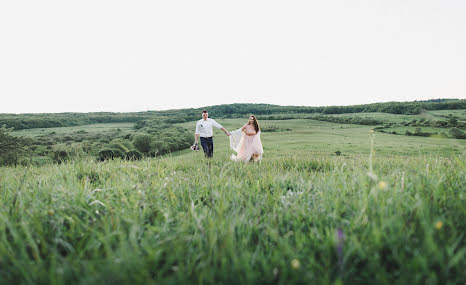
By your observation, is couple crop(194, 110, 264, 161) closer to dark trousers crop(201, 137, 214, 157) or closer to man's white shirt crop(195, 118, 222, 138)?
man's white shirt crop(195, 118, 222, 138)

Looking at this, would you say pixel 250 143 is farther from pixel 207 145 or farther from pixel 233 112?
pixel 233 112

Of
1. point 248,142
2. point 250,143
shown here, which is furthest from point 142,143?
Answer: point 250,143

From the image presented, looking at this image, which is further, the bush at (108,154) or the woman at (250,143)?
the woman at (250,143)

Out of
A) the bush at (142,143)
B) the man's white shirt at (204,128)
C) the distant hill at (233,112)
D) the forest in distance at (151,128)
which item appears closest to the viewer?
the forest in distance at (151,128)

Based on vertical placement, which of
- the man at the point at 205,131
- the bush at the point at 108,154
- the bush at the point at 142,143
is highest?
the man at the point at 205,131

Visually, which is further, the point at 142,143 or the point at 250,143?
the point at 142,143

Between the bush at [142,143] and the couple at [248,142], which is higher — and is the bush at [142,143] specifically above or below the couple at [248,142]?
below

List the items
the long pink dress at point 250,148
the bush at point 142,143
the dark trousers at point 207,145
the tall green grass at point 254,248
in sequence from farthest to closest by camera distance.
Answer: the bush at point 142,143 → the dark trousers at point 207,145 → the long pink dress at point 250,148 → the tall green grass at point 254,248

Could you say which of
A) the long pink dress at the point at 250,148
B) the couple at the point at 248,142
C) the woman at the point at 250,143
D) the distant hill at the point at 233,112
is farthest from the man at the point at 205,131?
the distant hill at the point at 233,112

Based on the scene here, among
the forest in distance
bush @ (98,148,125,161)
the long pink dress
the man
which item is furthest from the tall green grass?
the man

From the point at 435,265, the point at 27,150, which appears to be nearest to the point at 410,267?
the point at 435,265

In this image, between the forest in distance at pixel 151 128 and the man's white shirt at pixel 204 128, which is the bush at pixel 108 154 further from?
the man's white shirt at pixel 204 128

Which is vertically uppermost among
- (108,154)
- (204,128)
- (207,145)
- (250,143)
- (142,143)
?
(204,128)

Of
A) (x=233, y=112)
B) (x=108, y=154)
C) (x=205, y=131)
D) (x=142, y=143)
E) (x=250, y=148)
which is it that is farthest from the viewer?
(x=233, y=112)
